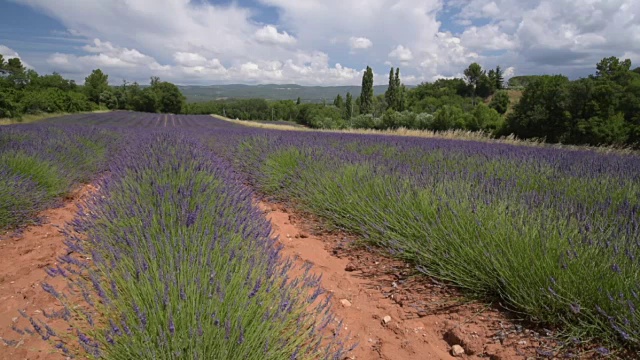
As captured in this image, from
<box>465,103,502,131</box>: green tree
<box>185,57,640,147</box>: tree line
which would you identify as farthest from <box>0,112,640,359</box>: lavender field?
<box>465,103,502,131</box>: green tree

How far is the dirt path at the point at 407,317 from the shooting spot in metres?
1.64

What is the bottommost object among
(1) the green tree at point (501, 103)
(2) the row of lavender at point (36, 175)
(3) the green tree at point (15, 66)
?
(2) the row of lavender at point (36, 175)

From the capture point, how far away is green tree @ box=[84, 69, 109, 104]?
68688mm

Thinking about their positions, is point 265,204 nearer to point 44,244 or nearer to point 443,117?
point 44,244

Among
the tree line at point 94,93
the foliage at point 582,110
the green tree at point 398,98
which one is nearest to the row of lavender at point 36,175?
the foliage at point 582,110

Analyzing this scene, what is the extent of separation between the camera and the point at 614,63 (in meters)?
28.0

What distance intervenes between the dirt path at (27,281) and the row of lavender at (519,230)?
6.92ft

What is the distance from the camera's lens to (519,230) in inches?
83.0

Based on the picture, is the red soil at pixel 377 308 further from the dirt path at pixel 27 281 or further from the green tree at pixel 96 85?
the green tree at pixel 96 85

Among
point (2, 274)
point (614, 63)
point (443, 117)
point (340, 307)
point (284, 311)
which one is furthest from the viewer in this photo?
point (443, 117)

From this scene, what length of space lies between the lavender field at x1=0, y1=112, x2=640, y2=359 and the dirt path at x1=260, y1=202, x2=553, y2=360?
124 millimetres

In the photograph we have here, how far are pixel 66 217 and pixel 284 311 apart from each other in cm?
388

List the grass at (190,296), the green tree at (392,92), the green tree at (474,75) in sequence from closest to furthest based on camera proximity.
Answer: the grass at (190,296) → the green tree at (392,92) → the green tree at (474,75)

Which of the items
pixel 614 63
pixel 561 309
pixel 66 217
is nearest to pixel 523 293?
pixel 561 309
